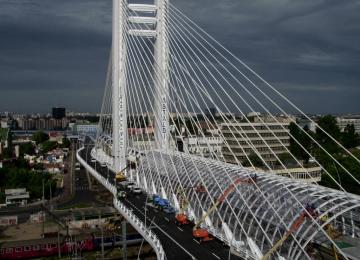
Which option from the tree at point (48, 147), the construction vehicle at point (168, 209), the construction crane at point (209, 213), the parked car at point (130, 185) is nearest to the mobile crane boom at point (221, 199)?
the construction crane at point (209, 213)

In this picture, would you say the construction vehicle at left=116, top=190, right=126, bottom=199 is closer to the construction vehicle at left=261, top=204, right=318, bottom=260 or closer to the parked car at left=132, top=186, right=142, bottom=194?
the parked car at left=132, top=186, right=142, bottom=194

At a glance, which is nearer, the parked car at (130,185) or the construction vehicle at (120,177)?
the parked car at (130,185)

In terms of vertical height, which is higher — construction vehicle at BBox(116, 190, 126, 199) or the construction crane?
the construction crane

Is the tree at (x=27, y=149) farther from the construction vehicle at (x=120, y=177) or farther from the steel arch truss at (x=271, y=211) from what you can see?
the steel arch truss at (x=271, y=211)

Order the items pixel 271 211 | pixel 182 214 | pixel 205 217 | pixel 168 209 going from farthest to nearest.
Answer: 1. pixel 168 209
2. pixel 182 214
3. pixel 205 217
4. pixel 271 211

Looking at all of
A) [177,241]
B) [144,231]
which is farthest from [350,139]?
[177,241]

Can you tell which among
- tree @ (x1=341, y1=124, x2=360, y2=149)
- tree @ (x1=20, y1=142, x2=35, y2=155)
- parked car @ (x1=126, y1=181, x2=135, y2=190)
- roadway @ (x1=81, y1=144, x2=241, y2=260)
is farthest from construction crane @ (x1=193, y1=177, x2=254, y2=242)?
tree @ (x1=20, y1=142, x2=35, y2=155)

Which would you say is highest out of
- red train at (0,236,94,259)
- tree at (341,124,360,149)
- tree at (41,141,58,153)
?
tree at (341,124,360,149)

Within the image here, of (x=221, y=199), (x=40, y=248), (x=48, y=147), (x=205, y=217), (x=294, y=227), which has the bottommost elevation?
(x=48, y=147)

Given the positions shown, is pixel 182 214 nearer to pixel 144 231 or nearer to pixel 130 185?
pixel 144 231
